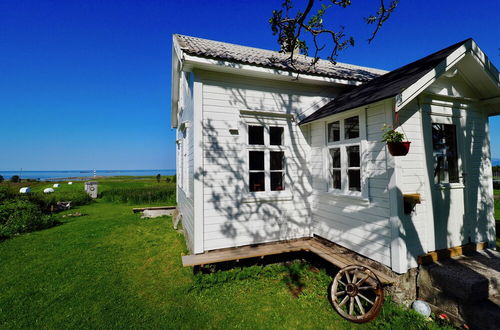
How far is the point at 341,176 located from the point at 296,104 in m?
2.24

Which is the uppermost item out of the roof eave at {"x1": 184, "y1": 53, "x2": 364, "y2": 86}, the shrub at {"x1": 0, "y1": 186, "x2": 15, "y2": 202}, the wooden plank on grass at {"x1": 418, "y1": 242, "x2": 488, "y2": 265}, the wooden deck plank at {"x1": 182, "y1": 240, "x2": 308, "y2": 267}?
the roof eave at {"x1": 184, "y1": 53, "x2": 364, "y2": 86}

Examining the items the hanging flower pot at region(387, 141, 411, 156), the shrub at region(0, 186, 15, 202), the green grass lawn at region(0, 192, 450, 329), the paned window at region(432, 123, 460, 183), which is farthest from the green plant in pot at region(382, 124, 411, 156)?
the shrub at region(0, 186, 15, 202)

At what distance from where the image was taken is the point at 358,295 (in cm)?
377

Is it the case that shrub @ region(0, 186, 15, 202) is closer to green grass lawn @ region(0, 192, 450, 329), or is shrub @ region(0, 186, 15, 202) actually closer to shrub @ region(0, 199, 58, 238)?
shrub @ region(0, 199, 58, 238)

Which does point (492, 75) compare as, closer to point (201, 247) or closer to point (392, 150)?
point (392, 150)

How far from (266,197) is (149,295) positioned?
311 cm

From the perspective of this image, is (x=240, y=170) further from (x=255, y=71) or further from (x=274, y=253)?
(x=255, y=71)

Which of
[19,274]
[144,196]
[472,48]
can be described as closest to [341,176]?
[472,48]

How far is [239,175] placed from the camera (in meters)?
5.22

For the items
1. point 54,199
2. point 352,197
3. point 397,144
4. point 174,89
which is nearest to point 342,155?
point 352,197

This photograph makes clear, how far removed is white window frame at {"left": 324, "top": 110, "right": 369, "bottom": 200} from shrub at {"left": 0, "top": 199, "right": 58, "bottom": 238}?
38.8 ft

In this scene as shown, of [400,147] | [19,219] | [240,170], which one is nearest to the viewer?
[400,147]

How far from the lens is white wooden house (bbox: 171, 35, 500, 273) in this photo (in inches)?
158

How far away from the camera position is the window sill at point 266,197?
17.2 ft
